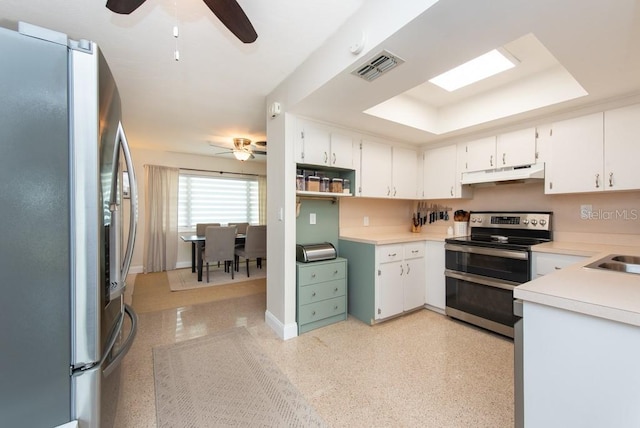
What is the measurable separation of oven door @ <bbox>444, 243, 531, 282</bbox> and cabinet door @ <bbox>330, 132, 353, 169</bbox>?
4.75 ft

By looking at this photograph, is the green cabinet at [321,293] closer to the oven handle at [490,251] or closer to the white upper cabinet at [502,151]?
the oven handle at [490,251]

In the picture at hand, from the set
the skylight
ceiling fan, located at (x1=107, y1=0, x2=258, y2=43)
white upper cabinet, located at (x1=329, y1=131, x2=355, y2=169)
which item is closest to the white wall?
white upper cabinet, located at (x1=329, y1=131, x2=355, y2=169)

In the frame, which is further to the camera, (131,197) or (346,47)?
(346,47)

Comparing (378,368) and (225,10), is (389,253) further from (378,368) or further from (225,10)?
(225,10)

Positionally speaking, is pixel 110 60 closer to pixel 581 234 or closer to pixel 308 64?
pixel 308 64

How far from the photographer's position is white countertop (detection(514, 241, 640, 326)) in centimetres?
82

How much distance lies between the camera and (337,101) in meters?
2.20

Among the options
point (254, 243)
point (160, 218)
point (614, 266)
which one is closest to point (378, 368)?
point (614, 266)

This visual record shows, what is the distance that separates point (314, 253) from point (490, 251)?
1.72m

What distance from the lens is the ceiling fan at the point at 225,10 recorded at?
1.24 metres

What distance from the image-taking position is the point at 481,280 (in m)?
2.56

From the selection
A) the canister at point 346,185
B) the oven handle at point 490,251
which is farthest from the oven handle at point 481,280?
the canister at point 346,185

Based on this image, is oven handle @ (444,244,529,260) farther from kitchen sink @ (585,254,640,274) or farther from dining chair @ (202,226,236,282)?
dining chair @ (202,226,236,282)

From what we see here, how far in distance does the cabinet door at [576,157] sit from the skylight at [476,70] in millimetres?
828
